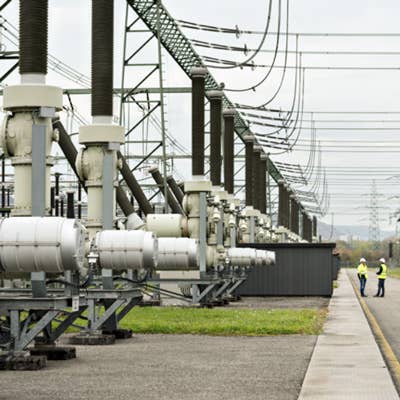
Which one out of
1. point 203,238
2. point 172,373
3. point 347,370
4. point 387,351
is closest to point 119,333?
point 387,351

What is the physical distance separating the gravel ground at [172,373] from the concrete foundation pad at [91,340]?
377 mm

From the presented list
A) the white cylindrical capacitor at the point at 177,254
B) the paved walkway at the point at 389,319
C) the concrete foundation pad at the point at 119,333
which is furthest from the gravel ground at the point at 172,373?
the white cylindrical capacitor at the point at 177,254

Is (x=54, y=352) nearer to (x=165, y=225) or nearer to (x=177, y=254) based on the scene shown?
(x=177, y=254)

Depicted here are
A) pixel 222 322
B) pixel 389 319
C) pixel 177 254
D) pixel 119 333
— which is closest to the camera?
pixel 119 333

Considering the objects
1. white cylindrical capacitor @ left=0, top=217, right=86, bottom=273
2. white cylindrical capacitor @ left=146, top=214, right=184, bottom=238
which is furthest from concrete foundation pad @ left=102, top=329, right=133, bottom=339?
white cylindrical capacitor @ left=146, top=214, right=184, bottom=238

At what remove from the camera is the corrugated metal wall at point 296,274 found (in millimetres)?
59156

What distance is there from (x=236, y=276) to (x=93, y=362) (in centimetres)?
3405

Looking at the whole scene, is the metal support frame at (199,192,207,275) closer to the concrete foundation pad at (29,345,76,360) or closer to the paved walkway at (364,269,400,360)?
the paved walkway at (364,269,400,360)

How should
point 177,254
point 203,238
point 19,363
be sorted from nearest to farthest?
1. point 19,363
2. point 177,254
3. point 203,238

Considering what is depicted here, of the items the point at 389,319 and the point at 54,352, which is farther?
the point at 389,319

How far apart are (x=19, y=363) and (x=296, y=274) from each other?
4154 cm

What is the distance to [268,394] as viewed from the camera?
52.1 feet

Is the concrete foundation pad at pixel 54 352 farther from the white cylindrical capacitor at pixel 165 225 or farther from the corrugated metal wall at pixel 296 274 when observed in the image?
the corrugated metal wall at pixel 296 274

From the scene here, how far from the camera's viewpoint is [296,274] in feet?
197
